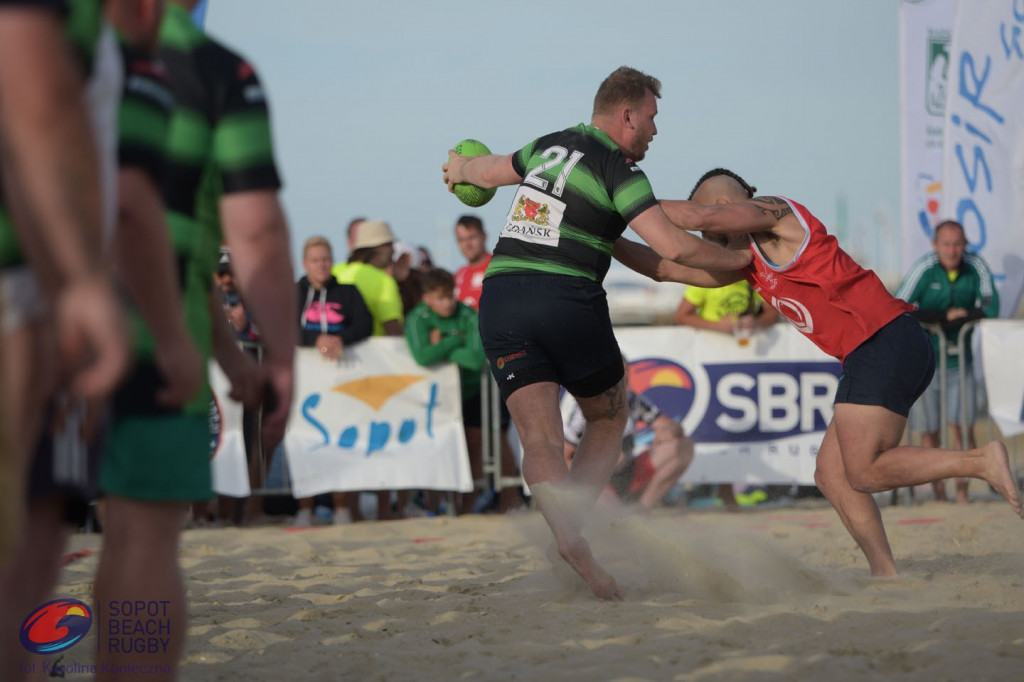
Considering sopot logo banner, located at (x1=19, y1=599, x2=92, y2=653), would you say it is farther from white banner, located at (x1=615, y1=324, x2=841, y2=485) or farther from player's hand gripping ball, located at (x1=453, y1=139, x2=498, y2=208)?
white banner, located at (x1=615, y1=324, x2=841, y2=485)

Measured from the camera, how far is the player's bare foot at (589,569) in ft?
14.8

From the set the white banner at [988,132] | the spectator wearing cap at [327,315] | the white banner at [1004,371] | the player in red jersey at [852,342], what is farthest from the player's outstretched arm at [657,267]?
the white banner at [988,132]

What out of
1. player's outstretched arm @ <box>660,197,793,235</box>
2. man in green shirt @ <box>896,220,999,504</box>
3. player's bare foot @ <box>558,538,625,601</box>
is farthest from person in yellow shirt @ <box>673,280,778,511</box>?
player's bare foot @ <box>558,538,625,601</box>

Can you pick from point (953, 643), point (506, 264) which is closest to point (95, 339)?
point (953, 643)

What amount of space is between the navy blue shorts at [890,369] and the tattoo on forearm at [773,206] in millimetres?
644

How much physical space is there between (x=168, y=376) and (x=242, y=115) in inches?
25.1

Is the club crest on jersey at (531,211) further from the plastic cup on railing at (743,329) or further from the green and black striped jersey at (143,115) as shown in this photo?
the plastic cup on railing at (743,329)

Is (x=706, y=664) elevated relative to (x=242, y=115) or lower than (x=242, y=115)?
lower

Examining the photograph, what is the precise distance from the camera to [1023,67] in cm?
1014

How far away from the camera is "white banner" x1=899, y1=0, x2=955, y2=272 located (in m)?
10.7

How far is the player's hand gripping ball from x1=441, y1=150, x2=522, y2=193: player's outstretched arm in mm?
36

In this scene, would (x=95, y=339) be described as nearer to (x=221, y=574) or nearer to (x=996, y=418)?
(x=221, y=574)

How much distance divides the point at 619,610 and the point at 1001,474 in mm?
1641

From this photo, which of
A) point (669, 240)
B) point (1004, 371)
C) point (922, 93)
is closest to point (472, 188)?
point (669, 240)
